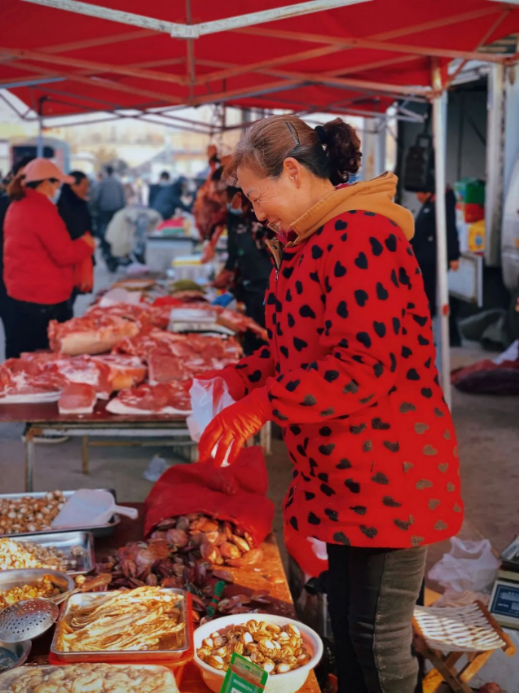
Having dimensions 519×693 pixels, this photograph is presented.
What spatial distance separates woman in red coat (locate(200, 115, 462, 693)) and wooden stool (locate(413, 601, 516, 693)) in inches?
28.5

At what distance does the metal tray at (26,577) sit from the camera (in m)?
2.31

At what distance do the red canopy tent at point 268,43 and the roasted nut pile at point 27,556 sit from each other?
1971 mm

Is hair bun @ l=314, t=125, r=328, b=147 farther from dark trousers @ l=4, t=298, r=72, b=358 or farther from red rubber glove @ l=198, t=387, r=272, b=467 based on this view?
dark trousers @ l=4, t=298, r=72, b=358

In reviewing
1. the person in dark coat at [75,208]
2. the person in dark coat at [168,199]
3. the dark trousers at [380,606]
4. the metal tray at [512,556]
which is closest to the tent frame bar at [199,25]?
the dark trousers at [380,606]

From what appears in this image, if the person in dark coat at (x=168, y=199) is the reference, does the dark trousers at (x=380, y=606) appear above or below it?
→ below

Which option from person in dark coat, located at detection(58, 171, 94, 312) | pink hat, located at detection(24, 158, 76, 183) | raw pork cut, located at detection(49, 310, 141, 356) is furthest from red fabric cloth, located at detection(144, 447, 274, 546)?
person in dark coat, located at detection(58, 171, 94, 312)

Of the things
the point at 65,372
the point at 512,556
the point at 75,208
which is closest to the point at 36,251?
the point at 75,208

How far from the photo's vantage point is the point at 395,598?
213 centimetres

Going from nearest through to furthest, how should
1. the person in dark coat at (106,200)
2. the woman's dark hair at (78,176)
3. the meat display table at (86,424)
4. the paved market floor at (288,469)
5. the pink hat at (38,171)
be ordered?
1. the meat display table at (86,424)
2. the paved market floor at (288,469)
3. the pink hat at (38,171)
4. the woman's dark hair at (78,176)
5. the person in dark coat at (106,200)

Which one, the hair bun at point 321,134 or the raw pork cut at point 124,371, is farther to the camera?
the raw pork cut at point 124,371

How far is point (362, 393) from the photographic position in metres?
1.89

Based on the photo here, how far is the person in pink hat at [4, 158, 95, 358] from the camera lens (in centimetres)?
625

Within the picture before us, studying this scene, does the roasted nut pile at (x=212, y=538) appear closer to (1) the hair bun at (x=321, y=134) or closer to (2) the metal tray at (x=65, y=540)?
(2) the metal tray at (x=65, y=540)

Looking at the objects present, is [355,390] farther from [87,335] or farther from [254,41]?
[254,41]
